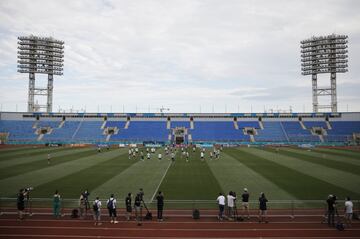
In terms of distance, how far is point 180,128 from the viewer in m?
84.2

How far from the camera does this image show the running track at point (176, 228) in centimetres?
1296

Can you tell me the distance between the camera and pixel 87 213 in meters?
16.3

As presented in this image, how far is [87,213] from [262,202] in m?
8.56

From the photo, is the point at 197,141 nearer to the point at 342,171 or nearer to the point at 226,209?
the point at 342,171

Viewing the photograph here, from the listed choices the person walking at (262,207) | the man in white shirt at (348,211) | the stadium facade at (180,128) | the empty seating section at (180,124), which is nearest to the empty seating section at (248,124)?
the stadium facade at (180,128)

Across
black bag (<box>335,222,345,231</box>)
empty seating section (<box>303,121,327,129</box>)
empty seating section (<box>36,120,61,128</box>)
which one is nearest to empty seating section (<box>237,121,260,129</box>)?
empty seating section (<box>303,121,327,129</box>)

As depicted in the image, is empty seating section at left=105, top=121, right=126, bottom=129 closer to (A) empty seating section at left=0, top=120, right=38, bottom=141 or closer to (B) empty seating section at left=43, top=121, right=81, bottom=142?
(B) empty seating section at left=43, top=121, right=81, bottom=142

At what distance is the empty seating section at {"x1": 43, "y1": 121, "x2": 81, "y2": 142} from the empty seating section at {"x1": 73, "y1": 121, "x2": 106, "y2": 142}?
4.94 ft

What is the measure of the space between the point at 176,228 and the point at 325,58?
81012 millimetres

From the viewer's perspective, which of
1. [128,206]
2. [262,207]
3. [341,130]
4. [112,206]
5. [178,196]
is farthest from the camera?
[341,130]

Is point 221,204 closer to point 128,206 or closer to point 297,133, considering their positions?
point 128,206

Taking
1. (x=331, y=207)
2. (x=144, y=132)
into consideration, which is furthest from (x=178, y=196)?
(x=144, y=132)

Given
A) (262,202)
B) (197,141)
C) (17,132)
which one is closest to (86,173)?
(262,202)

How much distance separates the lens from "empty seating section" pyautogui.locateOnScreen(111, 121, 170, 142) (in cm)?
7844
